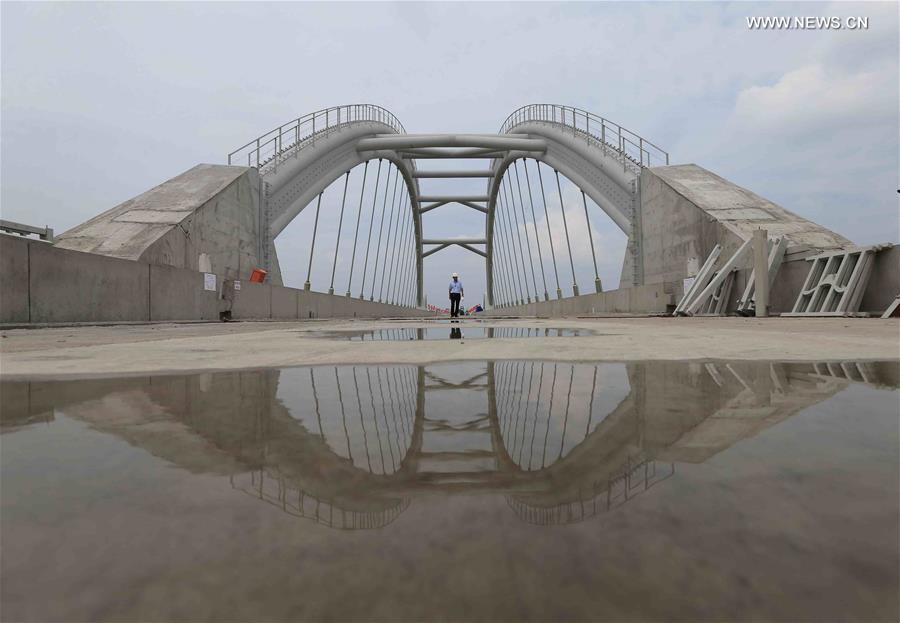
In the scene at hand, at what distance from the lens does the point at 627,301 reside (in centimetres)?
1588

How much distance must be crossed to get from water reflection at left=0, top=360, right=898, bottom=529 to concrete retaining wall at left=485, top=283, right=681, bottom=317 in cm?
1278

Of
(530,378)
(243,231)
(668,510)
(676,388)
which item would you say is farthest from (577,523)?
(243,231)

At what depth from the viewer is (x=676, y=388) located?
58.3 inches

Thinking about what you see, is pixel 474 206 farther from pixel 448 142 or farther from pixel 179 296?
pixel 179 296

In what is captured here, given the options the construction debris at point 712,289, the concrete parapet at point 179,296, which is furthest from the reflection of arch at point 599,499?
the construction debris at point 712,289

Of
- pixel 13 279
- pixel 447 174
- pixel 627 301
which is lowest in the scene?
pixel 627 301

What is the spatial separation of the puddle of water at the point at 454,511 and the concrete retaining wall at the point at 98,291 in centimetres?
716

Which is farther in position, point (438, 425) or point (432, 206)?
point (432, 206)

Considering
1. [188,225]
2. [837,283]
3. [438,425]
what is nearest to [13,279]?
[188,225]

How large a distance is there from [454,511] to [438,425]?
0.47 metres

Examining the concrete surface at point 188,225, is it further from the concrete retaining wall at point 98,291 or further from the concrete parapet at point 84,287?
the concrete parapet at point 84,287

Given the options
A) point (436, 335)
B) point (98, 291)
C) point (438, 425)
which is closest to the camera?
point (438, 425)

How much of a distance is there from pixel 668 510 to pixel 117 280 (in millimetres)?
9884

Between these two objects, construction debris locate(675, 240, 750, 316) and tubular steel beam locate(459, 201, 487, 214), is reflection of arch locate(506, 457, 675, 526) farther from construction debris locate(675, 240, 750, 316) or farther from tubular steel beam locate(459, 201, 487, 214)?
tubular steel beam locate(459, 201, 487, 214)
